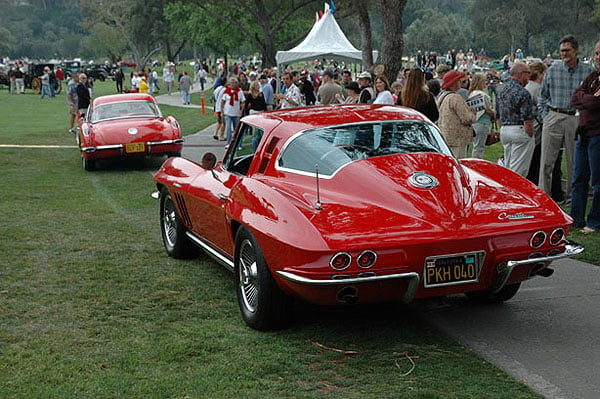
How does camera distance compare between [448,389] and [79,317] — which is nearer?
[448,389]

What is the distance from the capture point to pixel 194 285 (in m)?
7.06

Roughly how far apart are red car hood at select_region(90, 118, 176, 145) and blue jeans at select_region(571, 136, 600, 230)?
913 centimetres

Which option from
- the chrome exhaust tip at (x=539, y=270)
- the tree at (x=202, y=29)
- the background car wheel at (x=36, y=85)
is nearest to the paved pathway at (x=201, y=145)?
the chrome exhaust tip at (x=539, y=270)

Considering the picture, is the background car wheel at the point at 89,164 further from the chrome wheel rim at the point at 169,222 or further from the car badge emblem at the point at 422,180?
the car badge emblem at the point at 422,180

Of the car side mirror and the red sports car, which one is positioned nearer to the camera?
the car side mirror

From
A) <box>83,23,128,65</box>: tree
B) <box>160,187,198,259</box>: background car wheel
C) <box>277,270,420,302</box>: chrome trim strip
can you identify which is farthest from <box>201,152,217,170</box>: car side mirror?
<box>83,23,128,65</box>: tree

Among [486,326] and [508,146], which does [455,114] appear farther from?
[486,326]

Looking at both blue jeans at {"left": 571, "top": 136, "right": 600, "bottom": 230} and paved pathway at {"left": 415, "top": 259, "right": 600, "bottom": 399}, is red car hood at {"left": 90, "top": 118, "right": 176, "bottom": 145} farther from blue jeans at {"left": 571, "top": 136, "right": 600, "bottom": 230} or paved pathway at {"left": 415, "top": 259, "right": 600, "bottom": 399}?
paved pathway at {"left": 415, "top": 259, "right": 600, "bottom": 399}

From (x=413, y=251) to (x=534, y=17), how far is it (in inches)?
3842

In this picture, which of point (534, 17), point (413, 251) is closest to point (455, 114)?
point (413, 251)

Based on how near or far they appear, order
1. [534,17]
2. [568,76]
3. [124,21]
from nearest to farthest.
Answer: [568,76] → [124,21] → [534,17]

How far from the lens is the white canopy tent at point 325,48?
2778cm

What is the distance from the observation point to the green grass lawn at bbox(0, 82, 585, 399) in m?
4.58

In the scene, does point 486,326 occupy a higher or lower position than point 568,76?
lower
